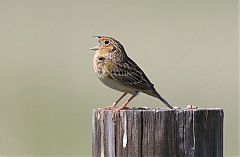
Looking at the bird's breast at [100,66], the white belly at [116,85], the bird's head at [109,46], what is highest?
the bird's head at [109,46]

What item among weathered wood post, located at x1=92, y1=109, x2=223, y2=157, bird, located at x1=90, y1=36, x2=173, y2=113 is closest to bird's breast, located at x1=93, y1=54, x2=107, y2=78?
bird, located at x1=90, y1=36, x2=173, y2=113

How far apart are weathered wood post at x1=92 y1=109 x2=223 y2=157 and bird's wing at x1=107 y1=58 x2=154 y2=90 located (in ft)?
9.05

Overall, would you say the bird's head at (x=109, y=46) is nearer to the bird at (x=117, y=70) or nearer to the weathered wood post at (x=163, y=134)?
the bird at (x=117, y=70)

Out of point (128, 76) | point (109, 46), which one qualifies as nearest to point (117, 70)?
point (128, 76)

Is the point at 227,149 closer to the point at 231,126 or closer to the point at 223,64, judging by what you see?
the point at 231,126

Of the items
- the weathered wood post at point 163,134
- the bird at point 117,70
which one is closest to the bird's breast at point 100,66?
the bird at point 117,70

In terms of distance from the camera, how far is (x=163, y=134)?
495 cm

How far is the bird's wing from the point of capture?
Answer: 7.88 metres

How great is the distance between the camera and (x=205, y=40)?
61.7 feet

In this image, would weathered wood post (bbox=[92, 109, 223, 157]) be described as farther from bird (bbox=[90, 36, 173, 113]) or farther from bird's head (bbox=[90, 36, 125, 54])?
bird's head (bbox=[90, 36, 125, 54])

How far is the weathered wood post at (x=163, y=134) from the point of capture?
4.95m

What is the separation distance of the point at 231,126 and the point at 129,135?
8.27 metres

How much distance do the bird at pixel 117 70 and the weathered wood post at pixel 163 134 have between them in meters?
2.77

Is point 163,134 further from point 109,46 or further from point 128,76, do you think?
point 109,46
